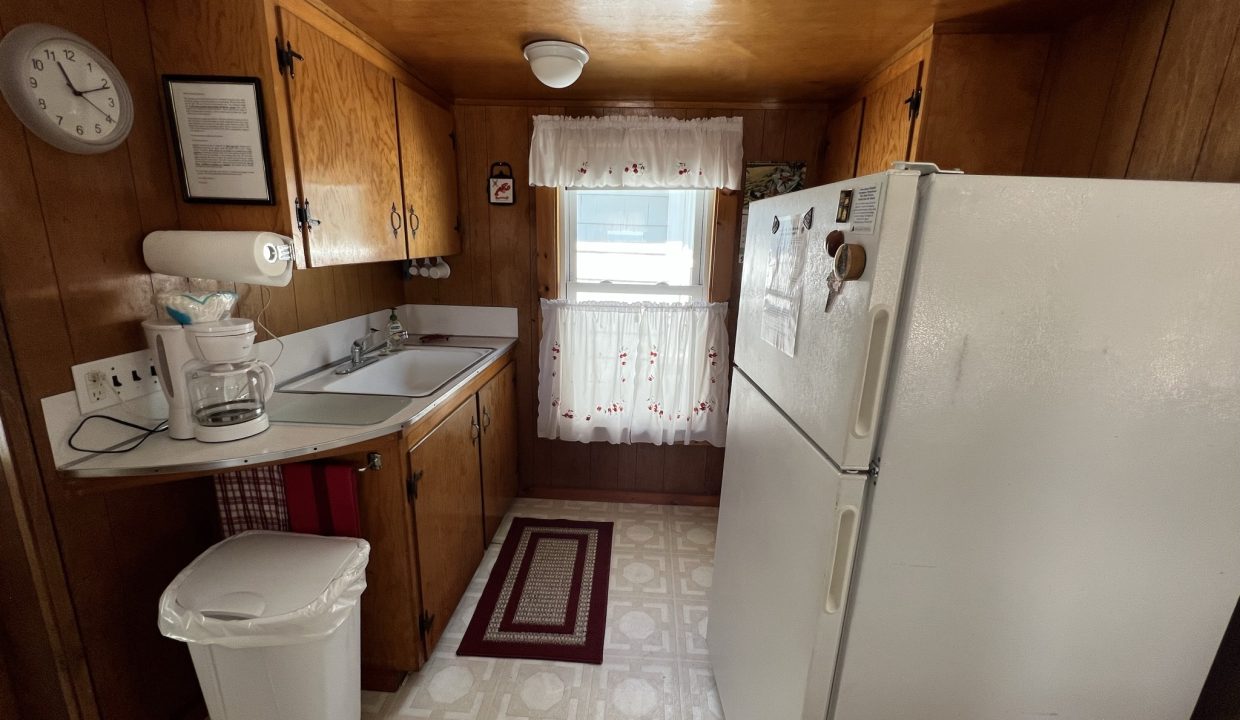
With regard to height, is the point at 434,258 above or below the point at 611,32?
below

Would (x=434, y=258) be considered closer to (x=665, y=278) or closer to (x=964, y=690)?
(x=665, y=278)

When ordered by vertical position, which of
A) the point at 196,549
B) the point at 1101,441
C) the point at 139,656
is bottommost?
the point at 139,656

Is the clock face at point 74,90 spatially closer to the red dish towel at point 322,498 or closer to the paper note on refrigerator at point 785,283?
the red dish towel at point 322,498

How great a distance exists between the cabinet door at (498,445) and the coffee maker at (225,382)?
847mm

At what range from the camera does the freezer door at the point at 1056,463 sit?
78cm

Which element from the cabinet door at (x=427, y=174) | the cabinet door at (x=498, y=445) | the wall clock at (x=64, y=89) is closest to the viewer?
the wall clock at (x=64, y=89)

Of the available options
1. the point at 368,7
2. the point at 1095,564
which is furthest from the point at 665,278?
the point at 1095,564

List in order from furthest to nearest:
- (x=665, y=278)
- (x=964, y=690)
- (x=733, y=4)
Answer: (x=665, y=278) < (x=733, y=4) < (x=964, y=690)

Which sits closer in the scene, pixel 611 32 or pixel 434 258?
pixel 611 32

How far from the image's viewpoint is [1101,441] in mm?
842

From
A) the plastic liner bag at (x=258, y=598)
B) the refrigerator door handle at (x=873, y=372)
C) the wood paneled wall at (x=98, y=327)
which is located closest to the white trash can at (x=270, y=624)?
the plastic liner bag at (x=258, y=598)

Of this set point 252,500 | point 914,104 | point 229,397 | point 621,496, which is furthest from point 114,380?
point 914,104

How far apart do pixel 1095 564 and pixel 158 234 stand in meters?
2.22

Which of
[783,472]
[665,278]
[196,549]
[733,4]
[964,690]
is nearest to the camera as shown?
[964,690]
